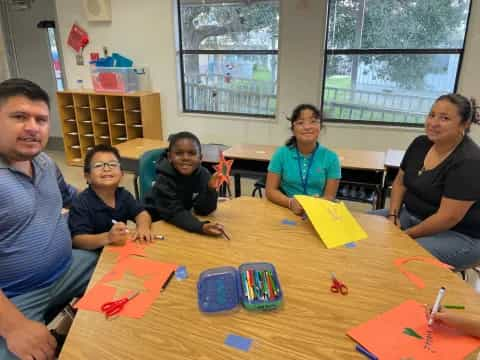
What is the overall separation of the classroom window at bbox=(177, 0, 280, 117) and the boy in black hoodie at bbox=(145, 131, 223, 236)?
3.05 meters

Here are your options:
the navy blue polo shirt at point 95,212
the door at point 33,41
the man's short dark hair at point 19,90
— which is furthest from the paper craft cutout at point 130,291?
the door at point 33,41

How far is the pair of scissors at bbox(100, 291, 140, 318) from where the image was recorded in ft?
3.28

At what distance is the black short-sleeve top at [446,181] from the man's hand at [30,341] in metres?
1.82

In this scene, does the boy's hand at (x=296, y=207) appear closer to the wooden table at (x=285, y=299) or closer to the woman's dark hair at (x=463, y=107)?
the wooden table at (x=285, y=299)

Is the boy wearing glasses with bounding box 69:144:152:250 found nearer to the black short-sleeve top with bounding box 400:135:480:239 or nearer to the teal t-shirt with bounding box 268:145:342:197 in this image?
the teal t-shirt with bounding box 268:145:342:197

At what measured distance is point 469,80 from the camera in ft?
11.8

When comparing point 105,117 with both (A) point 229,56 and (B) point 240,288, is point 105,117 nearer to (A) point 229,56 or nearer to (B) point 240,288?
(A) point 229,56

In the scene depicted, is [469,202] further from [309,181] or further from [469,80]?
[469,80]

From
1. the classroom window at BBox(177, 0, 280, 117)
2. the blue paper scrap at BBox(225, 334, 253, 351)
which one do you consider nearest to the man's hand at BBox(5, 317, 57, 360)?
the blue paper scrap at BBox(225, 334, 253, 351)

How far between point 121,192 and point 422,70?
371 cm

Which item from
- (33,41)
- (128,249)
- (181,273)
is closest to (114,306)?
(181,273)

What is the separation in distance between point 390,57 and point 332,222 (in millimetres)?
3190

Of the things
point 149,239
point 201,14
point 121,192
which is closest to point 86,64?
point 201,14

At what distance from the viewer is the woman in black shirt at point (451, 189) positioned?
1.65m
